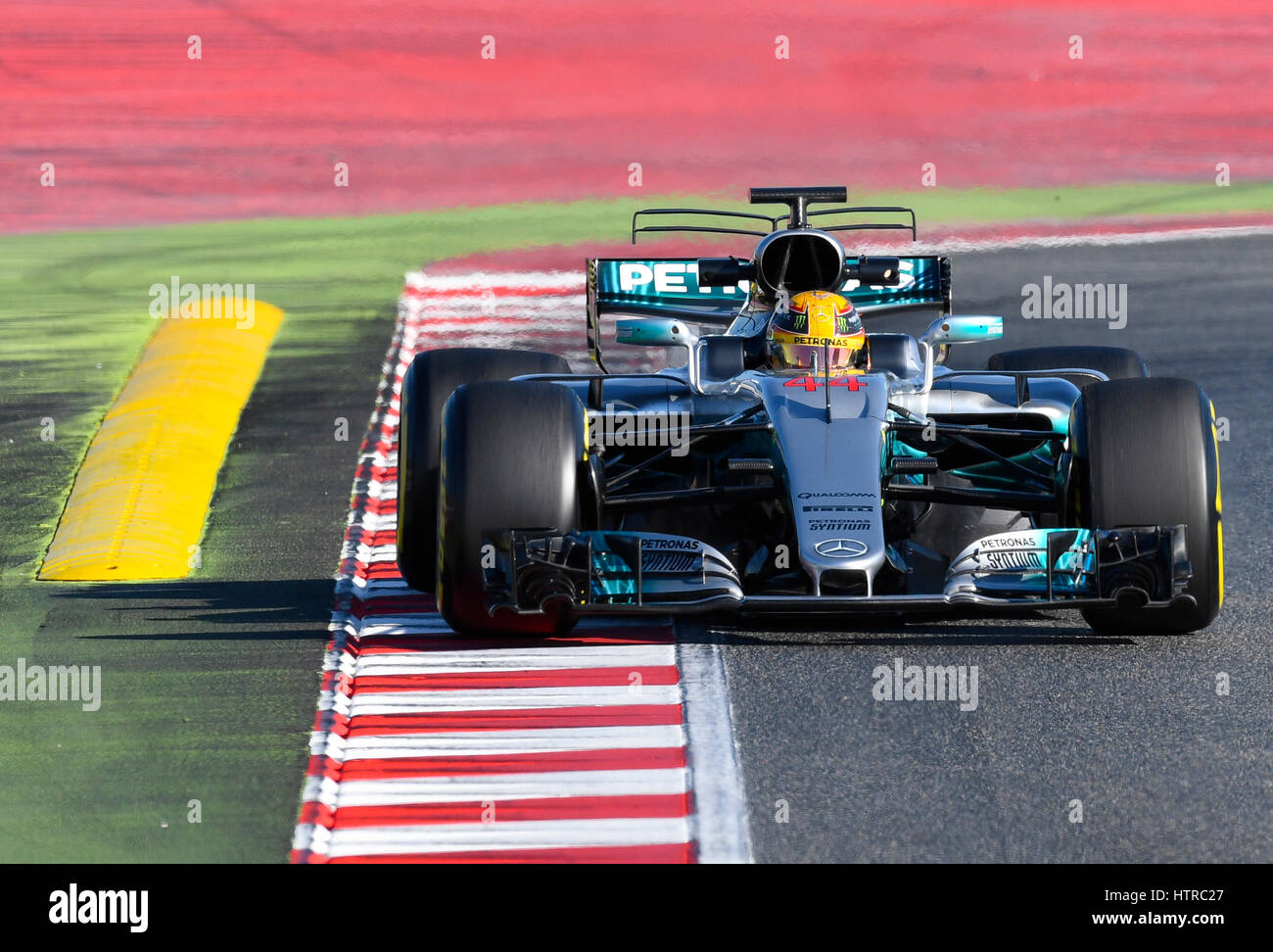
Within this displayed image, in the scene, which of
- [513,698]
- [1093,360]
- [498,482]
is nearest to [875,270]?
[1093,360]

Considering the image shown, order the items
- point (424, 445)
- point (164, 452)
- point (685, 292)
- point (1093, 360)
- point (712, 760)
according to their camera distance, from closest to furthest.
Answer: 1. point (712, 760)
2. point (424, 445)
3. point (1093, 360)
4. point (685, 292)
5. point (164, 452)

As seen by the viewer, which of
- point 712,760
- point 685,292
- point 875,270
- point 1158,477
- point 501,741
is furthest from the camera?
point 685,292

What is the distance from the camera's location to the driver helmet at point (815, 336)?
10492 millimetres

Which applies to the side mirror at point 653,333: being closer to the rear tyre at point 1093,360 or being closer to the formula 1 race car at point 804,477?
the formula 1 race car at point 804,477

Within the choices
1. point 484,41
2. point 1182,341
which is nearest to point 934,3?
point 484,41

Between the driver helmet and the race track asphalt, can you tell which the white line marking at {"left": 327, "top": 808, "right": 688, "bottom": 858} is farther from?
the driver helmet

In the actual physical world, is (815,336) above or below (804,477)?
above

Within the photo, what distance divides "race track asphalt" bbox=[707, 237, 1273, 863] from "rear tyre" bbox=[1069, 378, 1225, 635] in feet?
0.58

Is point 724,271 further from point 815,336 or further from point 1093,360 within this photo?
point 1093,360

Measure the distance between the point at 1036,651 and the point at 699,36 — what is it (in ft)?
69.2

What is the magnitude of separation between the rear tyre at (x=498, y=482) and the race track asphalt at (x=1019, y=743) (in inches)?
36.4

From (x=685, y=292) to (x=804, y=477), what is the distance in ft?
9.01

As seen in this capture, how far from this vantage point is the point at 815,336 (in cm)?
1052

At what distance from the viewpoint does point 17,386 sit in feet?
54.5
